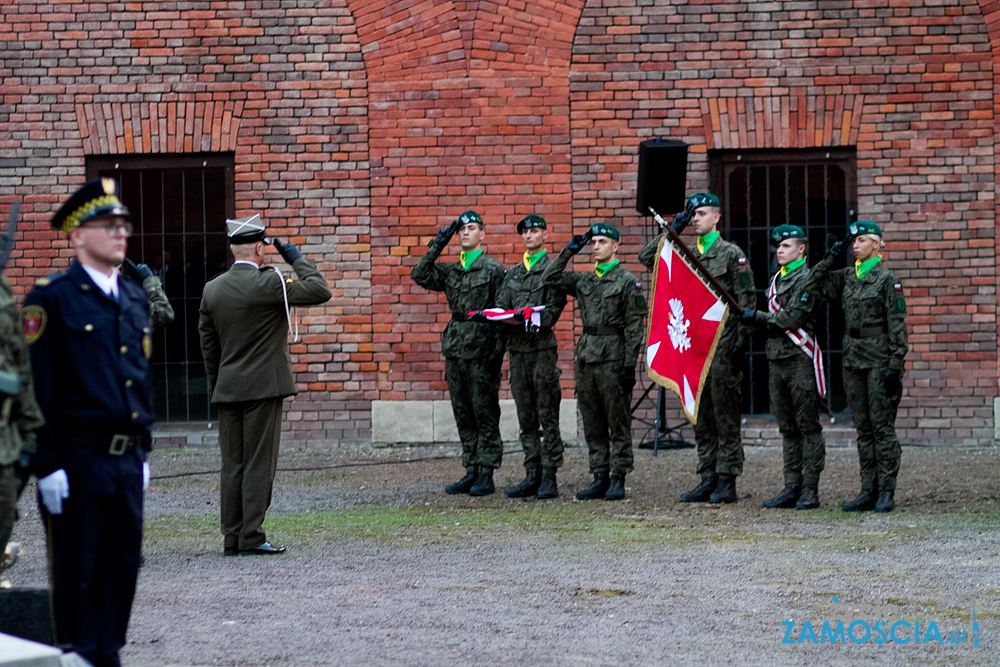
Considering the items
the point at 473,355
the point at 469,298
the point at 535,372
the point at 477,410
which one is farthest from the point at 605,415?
the point at 469,298

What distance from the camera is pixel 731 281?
8648 mm

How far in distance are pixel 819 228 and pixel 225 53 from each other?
19.5 ft

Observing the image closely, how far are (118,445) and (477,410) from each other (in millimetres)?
5297

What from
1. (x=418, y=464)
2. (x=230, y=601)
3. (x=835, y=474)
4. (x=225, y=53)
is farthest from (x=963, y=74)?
(x=230, y=601)

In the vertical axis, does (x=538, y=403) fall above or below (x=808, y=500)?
above

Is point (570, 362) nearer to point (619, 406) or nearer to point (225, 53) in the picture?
point (619, 406)

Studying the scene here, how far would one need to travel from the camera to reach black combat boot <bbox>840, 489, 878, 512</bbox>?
813cm

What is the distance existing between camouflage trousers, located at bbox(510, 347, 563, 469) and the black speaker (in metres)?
1.31

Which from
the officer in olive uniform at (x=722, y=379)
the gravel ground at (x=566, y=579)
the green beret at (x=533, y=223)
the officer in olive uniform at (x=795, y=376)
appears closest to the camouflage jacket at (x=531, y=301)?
the green beret at (x=533, y=223)

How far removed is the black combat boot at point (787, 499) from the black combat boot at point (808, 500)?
66mm

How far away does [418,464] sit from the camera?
11016 mm
